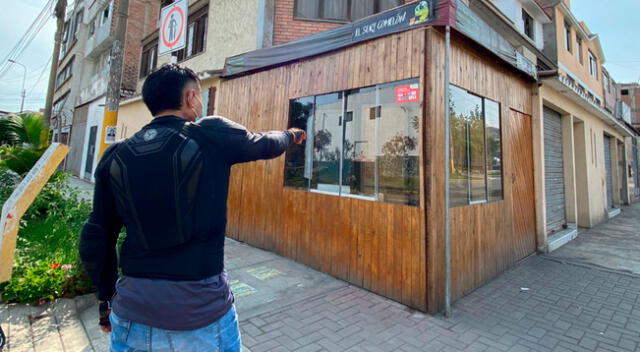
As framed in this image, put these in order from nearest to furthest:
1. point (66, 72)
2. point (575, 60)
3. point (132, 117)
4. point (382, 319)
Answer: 1. point (382, 319)
2. point (575, 60)
3. point (132, 117)
4. point (66, 72)

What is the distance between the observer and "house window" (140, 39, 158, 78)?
525 inches

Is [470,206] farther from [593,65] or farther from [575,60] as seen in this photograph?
[593,65]

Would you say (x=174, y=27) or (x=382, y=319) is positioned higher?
(x=174, y=27)

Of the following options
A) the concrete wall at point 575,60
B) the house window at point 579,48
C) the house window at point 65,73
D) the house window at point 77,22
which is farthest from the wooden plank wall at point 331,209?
the house window at point 77,22

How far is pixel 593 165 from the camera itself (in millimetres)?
10406

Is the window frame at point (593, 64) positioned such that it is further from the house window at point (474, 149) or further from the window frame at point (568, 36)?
the house window at point (474, 149)

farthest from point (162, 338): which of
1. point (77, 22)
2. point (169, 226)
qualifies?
point (77, 22)

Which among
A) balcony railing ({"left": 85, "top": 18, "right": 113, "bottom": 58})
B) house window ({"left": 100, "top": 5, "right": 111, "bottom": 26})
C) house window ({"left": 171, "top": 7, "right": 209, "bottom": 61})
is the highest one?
house window ({"left": 100, "top": 5, "right": 111, "bottom": 26})

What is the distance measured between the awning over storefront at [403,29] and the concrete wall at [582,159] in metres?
2.77

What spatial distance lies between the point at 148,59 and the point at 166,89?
15002 millimetres

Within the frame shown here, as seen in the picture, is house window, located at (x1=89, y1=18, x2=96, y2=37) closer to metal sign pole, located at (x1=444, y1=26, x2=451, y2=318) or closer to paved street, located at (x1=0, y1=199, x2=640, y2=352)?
paved street, located at (x1=0, y1=199, x2=640, y2=352)

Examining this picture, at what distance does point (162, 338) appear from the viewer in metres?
1.32

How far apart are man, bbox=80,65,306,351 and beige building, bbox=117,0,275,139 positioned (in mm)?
4213

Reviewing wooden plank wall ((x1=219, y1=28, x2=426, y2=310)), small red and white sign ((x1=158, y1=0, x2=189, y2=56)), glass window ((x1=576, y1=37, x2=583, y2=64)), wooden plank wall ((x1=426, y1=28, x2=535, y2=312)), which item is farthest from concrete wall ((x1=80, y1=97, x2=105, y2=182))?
glass window ((x1=576, y1=37, x2=583, y2=64))
